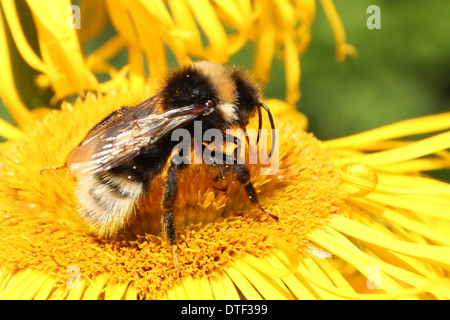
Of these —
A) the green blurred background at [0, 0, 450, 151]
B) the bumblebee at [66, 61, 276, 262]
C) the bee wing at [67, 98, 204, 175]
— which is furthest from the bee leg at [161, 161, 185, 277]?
the green blurred background at [0, 0, 450, 151]

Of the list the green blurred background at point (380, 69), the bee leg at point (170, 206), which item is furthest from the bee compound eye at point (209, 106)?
the green blurred background at point (380, 69)

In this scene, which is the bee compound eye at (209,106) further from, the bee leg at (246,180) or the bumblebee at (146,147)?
the bee leg at (246,180)

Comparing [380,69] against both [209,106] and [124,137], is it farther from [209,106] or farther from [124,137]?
[124,137]

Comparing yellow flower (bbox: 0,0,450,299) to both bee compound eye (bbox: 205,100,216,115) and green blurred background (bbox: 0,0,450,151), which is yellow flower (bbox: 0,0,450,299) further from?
green blurred background (bbox: 0,0,450,151)

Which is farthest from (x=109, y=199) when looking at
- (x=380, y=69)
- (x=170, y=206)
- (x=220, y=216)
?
(x=380, y=69)

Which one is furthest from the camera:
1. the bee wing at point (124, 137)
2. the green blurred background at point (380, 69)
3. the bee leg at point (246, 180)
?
the green blurred background at point (380, 69)

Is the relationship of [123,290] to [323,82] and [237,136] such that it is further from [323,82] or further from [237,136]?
[323,82]

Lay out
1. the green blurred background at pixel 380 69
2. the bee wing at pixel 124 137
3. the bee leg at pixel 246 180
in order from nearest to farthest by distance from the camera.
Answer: the bee wing at pixel 124 137 < the bee leg at pixel 246 180 < the green blurred background at pixel 380 69
